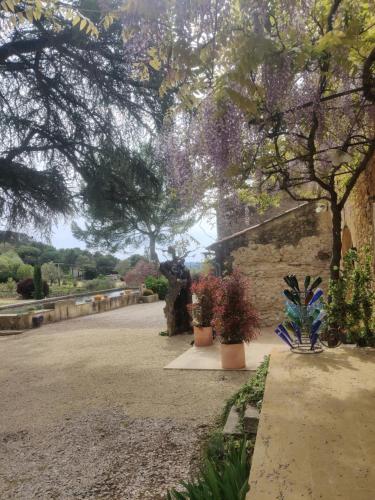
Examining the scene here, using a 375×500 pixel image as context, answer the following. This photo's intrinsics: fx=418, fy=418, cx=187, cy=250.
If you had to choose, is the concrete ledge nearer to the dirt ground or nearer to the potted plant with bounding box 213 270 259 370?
the dirt ground

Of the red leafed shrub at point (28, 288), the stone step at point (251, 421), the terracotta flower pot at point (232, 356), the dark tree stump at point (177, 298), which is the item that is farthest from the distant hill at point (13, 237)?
the red leafed shrub at point (28, 288)

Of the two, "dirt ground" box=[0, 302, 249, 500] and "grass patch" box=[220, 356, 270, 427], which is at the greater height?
"grass patch" box=[220, 356, 270, 427]

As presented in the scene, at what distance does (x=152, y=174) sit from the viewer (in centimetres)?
743

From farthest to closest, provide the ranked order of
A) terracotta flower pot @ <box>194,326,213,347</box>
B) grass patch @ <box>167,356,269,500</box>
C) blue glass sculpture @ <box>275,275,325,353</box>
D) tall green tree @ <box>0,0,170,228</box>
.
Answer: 1. terracotta flower pot @ <box>194,326,213,347</box>
2. tall green tree @ <box>0,0,170,228</box>
3. blue glass sculpture @ <box>275,275,325,353</box>
4. grass patch @ <box>167,356,269,500</box>

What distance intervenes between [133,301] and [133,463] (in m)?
15.8

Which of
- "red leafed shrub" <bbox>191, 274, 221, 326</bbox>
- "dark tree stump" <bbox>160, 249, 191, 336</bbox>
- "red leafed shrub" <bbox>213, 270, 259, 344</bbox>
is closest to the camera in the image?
"red leafed shrub" <bbox>213, 270, 259, 344</bbox>

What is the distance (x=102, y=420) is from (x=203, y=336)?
355 centimetres

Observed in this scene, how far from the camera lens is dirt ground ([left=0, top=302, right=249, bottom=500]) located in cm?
283

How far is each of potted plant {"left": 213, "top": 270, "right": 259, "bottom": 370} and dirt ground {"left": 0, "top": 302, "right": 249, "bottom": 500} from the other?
26 centimetres

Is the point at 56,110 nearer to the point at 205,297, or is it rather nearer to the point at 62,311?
the point at 205,297

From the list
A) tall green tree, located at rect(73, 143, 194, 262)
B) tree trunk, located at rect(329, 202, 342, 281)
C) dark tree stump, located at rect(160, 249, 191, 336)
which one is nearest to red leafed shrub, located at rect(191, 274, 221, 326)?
tall green tree, located at rect(73, 143, 194, 262)

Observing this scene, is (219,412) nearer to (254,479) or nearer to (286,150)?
(254,479)

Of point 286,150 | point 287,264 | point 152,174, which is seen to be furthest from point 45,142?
point 287,264

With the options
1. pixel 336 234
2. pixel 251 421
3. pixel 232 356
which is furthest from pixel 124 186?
pixel 251 421
